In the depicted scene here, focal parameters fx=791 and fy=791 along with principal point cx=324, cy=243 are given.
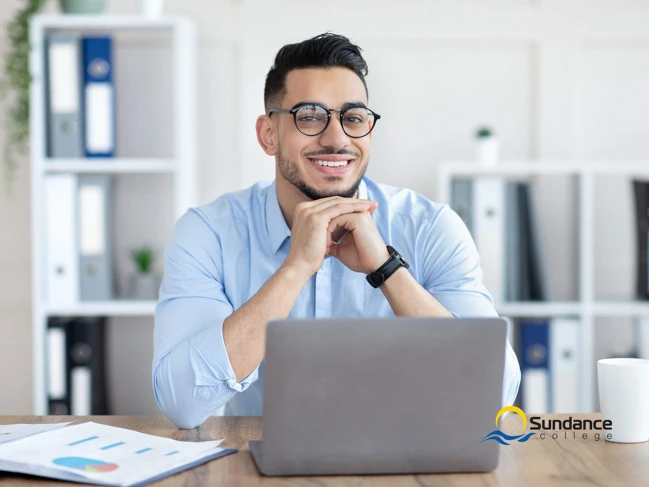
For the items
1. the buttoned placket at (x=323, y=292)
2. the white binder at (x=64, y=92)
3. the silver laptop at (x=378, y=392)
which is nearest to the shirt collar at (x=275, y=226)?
the buttoned placket at (x=323, y=292)

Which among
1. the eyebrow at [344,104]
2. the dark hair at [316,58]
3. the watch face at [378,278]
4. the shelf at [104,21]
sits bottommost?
the watch face at [378,278]

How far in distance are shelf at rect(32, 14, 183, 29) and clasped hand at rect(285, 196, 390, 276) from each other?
1341 mm

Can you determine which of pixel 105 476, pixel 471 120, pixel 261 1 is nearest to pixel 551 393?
pixel 471 120

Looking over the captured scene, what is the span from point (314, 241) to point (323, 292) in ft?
0.79

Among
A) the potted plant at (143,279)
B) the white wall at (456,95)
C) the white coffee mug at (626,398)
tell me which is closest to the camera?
the white coffee mug at (626,398)

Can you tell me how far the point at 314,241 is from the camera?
1563 millimetres

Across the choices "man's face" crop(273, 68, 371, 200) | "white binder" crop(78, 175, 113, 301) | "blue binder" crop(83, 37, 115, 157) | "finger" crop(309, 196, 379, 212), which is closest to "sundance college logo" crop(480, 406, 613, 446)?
"finger" crop(309, 196, 379, 212)

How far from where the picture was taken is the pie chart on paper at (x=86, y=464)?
105 centimetres

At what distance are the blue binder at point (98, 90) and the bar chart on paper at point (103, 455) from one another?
1.66 meters

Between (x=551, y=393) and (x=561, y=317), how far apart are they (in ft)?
0.90

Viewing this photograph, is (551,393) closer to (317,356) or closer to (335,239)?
(335,239)

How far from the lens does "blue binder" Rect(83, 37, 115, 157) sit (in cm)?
270

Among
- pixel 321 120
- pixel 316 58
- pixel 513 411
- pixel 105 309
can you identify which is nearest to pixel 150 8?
pixel 105 309

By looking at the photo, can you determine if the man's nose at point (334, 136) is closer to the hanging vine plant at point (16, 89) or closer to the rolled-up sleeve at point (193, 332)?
the rolled-up sleeve at point (193, 332)
